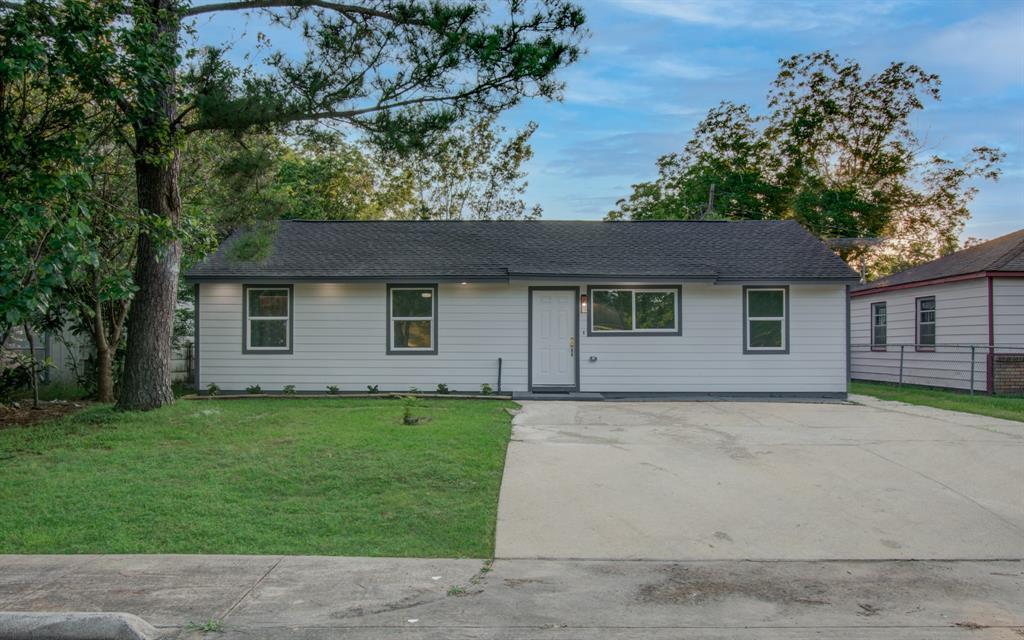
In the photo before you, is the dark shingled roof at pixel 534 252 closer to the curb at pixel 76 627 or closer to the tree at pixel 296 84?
the tree at pixel 296 84

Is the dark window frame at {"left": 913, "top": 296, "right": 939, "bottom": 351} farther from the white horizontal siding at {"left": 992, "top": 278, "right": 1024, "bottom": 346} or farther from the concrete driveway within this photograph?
the concrete driveway

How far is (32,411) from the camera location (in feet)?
38.9

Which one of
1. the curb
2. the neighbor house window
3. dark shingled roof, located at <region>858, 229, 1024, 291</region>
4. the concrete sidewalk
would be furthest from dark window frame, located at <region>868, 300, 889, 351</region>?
the curb

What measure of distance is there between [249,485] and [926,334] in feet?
57.6

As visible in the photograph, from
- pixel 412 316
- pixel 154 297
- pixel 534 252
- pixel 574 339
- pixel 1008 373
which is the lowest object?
pixel 1008 373

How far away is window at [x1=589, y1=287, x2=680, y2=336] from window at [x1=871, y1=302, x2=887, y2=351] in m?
8.95

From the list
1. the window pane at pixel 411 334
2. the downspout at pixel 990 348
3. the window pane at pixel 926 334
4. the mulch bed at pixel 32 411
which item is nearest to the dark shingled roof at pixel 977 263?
the downspout at pixel 990 348

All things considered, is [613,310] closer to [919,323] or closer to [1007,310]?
[1007,310]

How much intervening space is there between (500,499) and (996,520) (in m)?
4.37

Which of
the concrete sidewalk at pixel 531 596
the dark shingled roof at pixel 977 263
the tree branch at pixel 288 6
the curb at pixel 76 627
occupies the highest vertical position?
the tree branch at pixel 288 6

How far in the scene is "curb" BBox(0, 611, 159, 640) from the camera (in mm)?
3508

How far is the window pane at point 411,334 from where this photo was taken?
14.2 m

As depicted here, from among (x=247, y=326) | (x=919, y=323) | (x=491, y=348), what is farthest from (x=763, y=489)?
(x=919, y=323)

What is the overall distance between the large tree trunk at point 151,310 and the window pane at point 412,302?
182 inches
